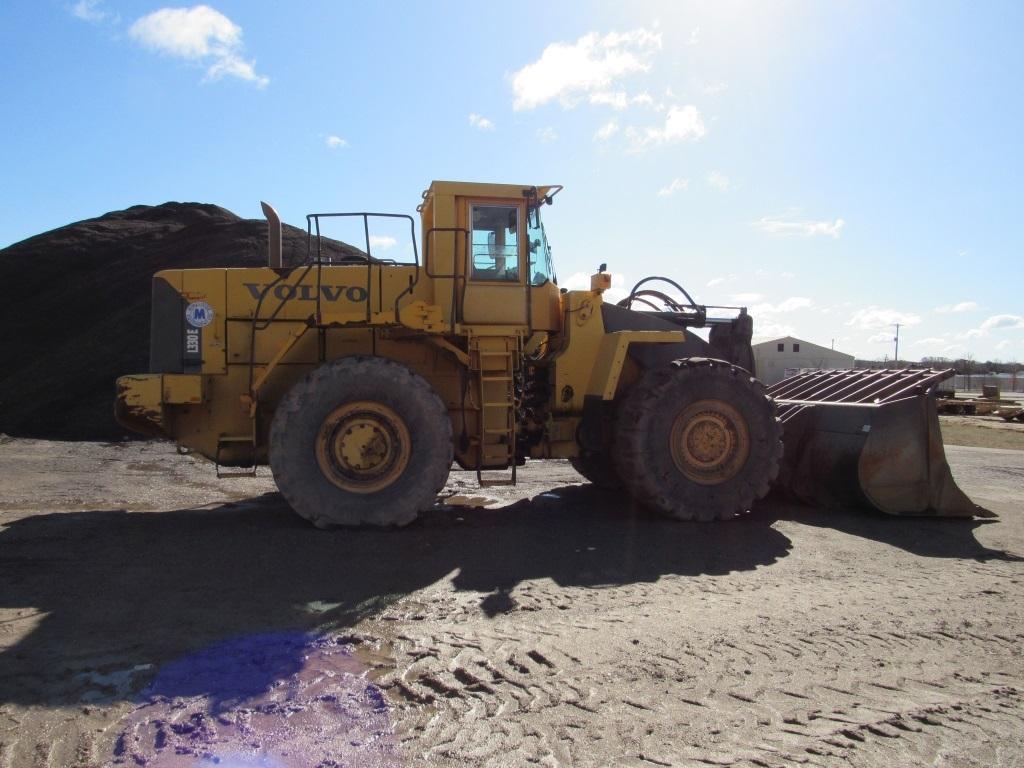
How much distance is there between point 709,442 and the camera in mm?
7496

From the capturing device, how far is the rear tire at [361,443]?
6660 millimetres

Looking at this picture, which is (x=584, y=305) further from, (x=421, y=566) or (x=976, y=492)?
(x=976, y=492)

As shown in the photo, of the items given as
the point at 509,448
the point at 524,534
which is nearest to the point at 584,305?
the point at 509,448

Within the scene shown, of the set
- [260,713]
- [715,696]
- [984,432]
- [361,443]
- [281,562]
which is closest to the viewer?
[260,713]

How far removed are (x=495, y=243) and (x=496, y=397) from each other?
4.93 feet

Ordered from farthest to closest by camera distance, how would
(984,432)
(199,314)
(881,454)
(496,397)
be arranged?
(984,432) < (881,454) < (496,397) < (199,314)

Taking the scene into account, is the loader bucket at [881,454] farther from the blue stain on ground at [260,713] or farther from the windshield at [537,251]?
the blue stain on ground at [260,713]

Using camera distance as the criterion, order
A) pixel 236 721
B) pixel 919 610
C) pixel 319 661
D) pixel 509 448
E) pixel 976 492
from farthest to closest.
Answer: pixel 976 492, pixel 509 448, pixel 919 610, pixel 319 661, pixel 236 721

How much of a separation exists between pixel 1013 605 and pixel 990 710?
186 cm

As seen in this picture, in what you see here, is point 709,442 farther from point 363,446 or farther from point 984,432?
point 984,432

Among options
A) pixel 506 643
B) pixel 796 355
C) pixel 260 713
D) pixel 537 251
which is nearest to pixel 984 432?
pixel 537 251

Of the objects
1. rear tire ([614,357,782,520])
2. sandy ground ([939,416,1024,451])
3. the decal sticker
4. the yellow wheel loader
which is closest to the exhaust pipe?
the yellow wheel loader

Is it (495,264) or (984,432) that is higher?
(495,264)

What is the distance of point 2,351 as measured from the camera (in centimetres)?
1936
